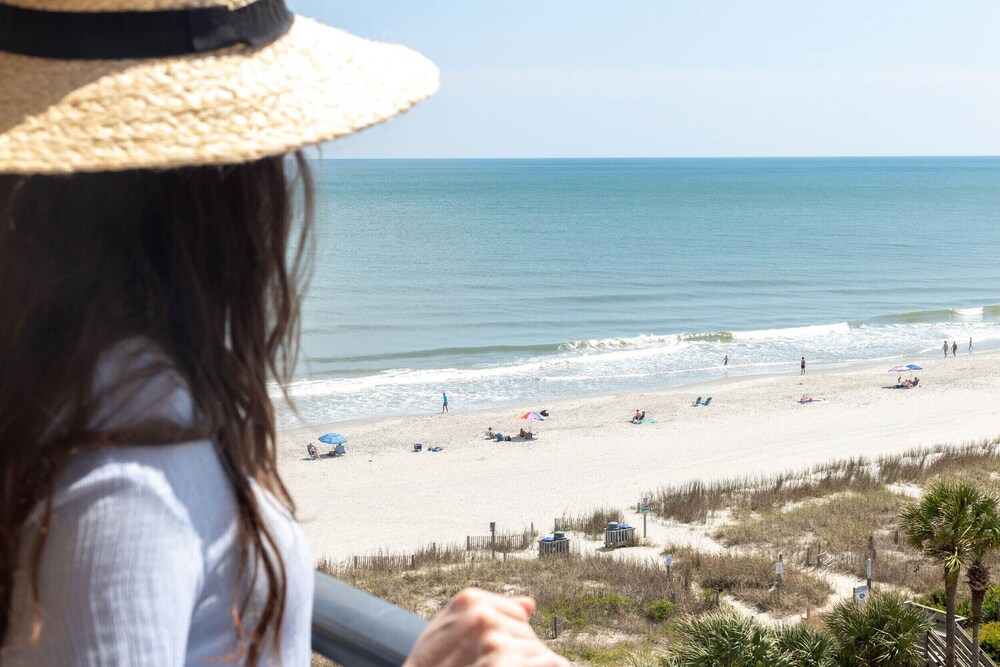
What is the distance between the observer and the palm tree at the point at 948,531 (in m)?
9.45

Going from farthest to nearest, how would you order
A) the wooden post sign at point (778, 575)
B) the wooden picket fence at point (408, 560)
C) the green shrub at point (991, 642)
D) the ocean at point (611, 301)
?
1. the ocean at point (611, 301)
2. the wooden picket fence at point (408, 560)
3. the wooden post sign at point (778, 575)
4. the green shrub at point (991, 642)

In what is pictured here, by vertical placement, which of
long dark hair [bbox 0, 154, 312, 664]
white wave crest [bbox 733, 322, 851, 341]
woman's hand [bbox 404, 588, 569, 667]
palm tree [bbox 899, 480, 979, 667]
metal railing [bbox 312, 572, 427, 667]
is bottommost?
white wave crest [bbox 733, 322, 851, 341]

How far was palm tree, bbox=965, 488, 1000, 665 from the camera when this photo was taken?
9.45 meters

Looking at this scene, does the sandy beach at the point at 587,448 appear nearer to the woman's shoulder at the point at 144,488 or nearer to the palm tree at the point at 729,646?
the palm tree at the point at 729,646

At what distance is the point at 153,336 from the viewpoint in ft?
3.16

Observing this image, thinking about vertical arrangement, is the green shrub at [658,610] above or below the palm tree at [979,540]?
below

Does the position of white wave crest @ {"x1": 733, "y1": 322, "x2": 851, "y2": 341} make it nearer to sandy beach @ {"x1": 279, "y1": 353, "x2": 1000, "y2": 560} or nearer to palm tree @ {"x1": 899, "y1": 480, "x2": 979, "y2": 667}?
sandy beach @ {"x1": 279, "y1": 353, "x2": 1000, "y2": 560}

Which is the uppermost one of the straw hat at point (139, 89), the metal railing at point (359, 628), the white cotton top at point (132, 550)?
the straw hat at point (139, 89)

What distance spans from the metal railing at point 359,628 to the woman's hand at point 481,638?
0.51ft

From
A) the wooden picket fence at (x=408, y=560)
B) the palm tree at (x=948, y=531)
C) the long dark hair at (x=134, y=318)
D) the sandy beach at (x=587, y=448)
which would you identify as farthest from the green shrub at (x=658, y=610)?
the long dark hair at (x=134, y=318)

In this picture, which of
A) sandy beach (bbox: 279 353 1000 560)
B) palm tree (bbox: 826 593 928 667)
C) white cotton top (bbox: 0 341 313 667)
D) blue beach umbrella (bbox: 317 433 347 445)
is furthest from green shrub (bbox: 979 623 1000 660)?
blue beach umbrella (bbox: 317 433 347 445)

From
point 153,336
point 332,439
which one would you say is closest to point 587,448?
point 332,439

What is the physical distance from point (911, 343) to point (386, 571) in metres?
29.2

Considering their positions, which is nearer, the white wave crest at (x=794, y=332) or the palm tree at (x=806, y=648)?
the palm tree at (x=806, y=648)
